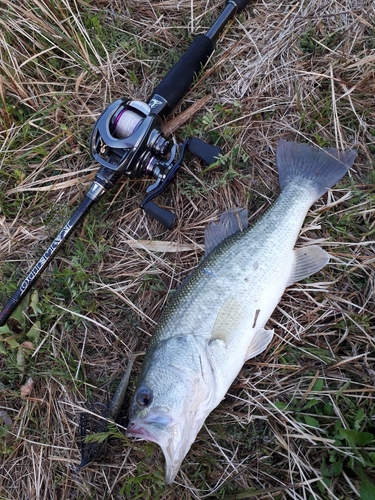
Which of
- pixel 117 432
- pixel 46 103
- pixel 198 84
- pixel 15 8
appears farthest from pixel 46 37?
pixel 117 432

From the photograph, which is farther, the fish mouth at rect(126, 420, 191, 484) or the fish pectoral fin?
the fish pectoral fin

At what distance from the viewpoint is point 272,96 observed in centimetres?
332

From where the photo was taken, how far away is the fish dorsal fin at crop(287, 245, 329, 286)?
9.21 feet

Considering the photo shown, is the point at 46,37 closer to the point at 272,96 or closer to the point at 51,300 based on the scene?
the point at 272,96

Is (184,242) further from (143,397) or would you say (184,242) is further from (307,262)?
(143,397)

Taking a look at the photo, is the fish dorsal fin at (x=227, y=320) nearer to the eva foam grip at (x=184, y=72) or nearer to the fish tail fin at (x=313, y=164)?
the fish tail fin at (x=313, y=164)

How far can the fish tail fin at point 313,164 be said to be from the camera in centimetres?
289

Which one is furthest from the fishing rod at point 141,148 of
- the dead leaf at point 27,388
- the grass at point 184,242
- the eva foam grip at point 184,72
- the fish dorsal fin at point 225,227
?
the dead leaf at point 27,388

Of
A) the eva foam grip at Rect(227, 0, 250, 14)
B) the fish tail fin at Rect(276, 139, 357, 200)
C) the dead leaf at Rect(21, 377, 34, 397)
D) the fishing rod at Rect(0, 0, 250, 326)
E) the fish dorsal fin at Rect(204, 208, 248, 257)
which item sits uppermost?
the eva foam grip at Rect(227, 0, 250, 14)

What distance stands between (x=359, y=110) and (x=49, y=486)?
3.76 metres

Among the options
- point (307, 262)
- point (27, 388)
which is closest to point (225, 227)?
point (307, 262)

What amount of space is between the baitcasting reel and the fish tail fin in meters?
0.54

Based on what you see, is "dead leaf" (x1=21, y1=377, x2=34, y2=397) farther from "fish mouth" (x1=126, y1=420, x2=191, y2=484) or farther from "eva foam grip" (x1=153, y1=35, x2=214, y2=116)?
"eva foam grip" (x1=153, y1=35, x2=214, y2=116)

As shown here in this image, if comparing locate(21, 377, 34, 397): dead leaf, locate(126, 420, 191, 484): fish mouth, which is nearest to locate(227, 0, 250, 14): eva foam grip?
locate(126, 420, 191, 484): fish mouth
